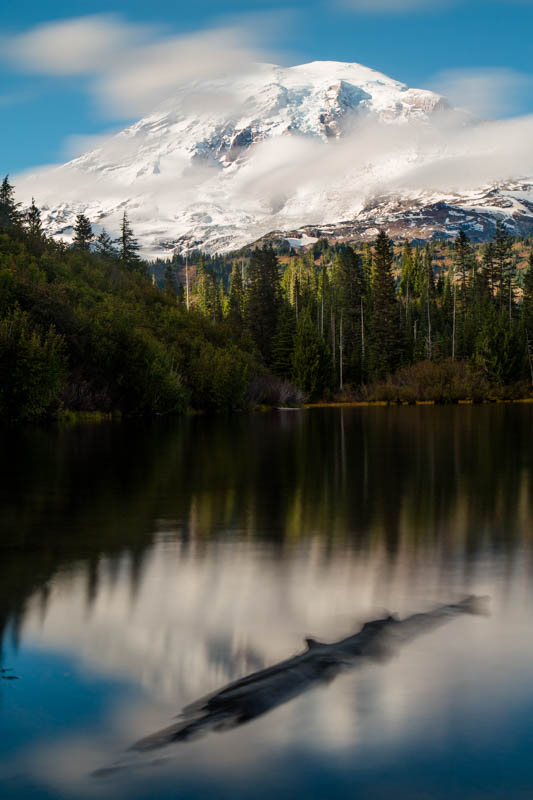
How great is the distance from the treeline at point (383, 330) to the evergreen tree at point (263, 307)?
0.12m

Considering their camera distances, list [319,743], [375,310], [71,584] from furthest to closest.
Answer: [375,310] → [71,584] → [319,743]

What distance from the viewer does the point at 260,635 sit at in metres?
6.28

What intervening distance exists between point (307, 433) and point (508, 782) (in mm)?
31191

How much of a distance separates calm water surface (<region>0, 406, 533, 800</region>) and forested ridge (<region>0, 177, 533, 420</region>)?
28.3m

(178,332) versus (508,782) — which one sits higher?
(178,332)

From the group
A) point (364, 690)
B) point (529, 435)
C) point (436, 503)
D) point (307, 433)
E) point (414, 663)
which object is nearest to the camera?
point (364, 690)

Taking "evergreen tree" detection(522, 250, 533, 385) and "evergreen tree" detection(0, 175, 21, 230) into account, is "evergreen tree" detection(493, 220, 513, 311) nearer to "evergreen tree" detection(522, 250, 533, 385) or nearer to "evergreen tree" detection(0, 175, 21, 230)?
"evergreen tree" detection(522, 250, 533, 385)

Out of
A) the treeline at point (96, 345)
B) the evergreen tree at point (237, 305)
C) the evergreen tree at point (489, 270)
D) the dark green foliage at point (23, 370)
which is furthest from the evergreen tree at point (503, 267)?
the dark green foliage at point (23, 370)

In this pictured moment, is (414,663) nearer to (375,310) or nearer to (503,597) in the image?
(503,597)

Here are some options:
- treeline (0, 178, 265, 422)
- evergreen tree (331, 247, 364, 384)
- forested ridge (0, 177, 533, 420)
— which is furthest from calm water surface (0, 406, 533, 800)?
evergreen tree (331, 247, 364, 384)

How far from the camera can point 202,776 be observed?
13.7ft

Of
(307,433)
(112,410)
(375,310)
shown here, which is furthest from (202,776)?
(375,310)

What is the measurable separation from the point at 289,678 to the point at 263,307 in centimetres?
10550

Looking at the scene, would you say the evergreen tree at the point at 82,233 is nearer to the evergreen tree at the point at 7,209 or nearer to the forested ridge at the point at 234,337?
the forested ridge at the point at 234,337
